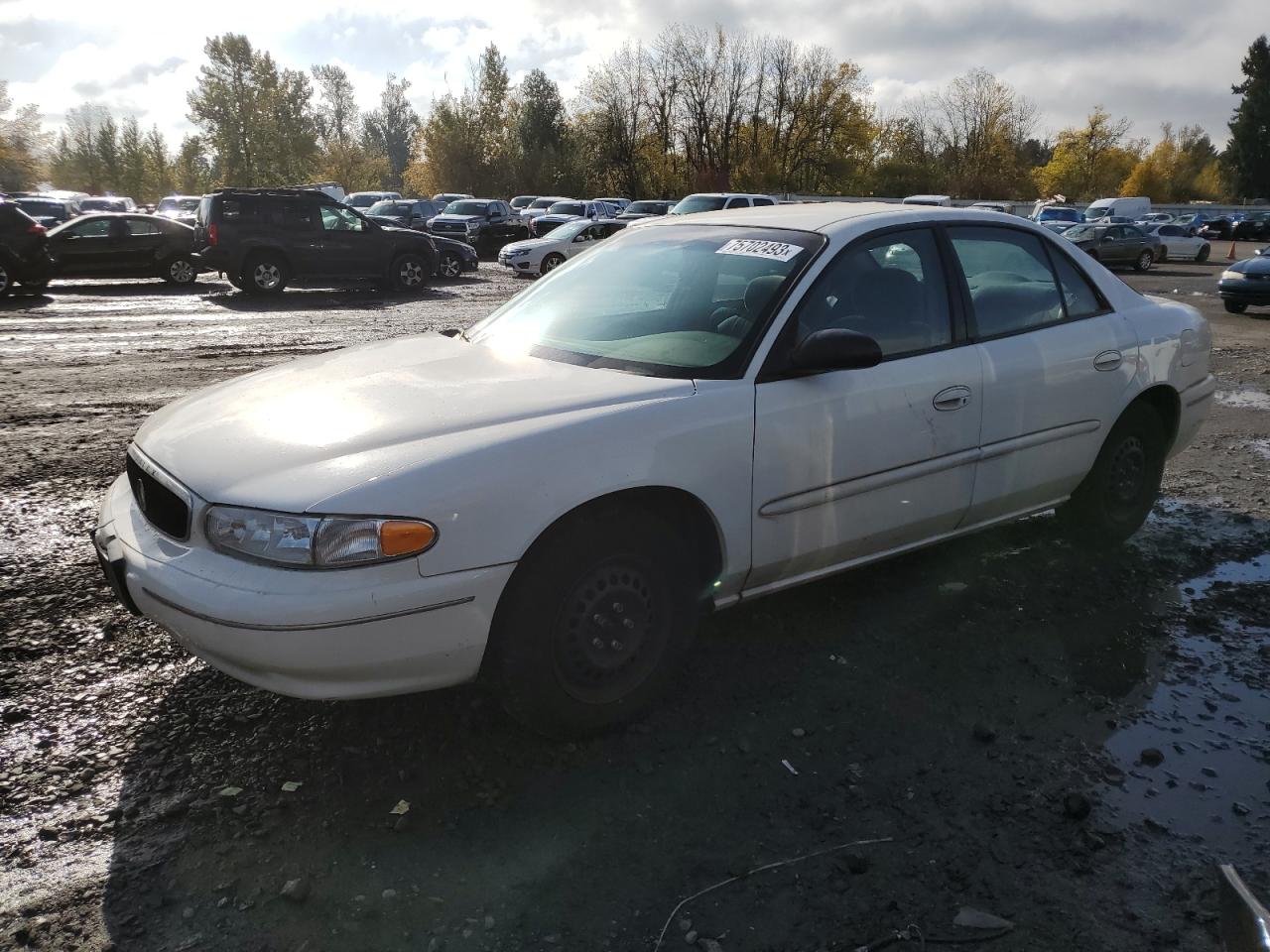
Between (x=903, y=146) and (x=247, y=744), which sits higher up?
(x=903, y=146)

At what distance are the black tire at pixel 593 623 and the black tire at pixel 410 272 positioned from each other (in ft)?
55.3

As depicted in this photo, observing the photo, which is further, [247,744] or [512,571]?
[247,744]

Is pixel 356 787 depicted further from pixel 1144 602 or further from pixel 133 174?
pixel 133 174

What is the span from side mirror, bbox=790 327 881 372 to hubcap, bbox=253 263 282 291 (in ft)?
53.8

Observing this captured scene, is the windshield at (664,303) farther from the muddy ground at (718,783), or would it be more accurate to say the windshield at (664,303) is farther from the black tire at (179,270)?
the black tire at (179,270)

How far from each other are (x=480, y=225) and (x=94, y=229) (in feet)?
42.4

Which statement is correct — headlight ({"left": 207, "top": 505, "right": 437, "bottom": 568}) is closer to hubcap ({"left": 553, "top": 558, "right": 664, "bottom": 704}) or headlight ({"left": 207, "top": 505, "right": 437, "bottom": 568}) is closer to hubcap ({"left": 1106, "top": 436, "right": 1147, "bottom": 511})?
hubcap ({"left": 553, "top": 558, "right": 664, "bottom": 704})

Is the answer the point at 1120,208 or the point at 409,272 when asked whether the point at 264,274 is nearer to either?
the point at 409,272

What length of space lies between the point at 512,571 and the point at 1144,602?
2989mm

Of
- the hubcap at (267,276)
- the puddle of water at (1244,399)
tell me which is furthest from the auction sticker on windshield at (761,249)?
the hubcap at (267,276)

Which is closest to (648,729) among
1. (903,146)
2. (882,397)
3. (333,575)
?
(333,575)

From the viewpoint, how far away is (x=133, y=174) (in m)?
74.9

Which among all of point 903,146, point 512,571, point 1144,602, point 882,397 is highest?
point 903,146

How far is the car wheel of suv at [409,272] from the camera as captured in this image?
19.0 m
